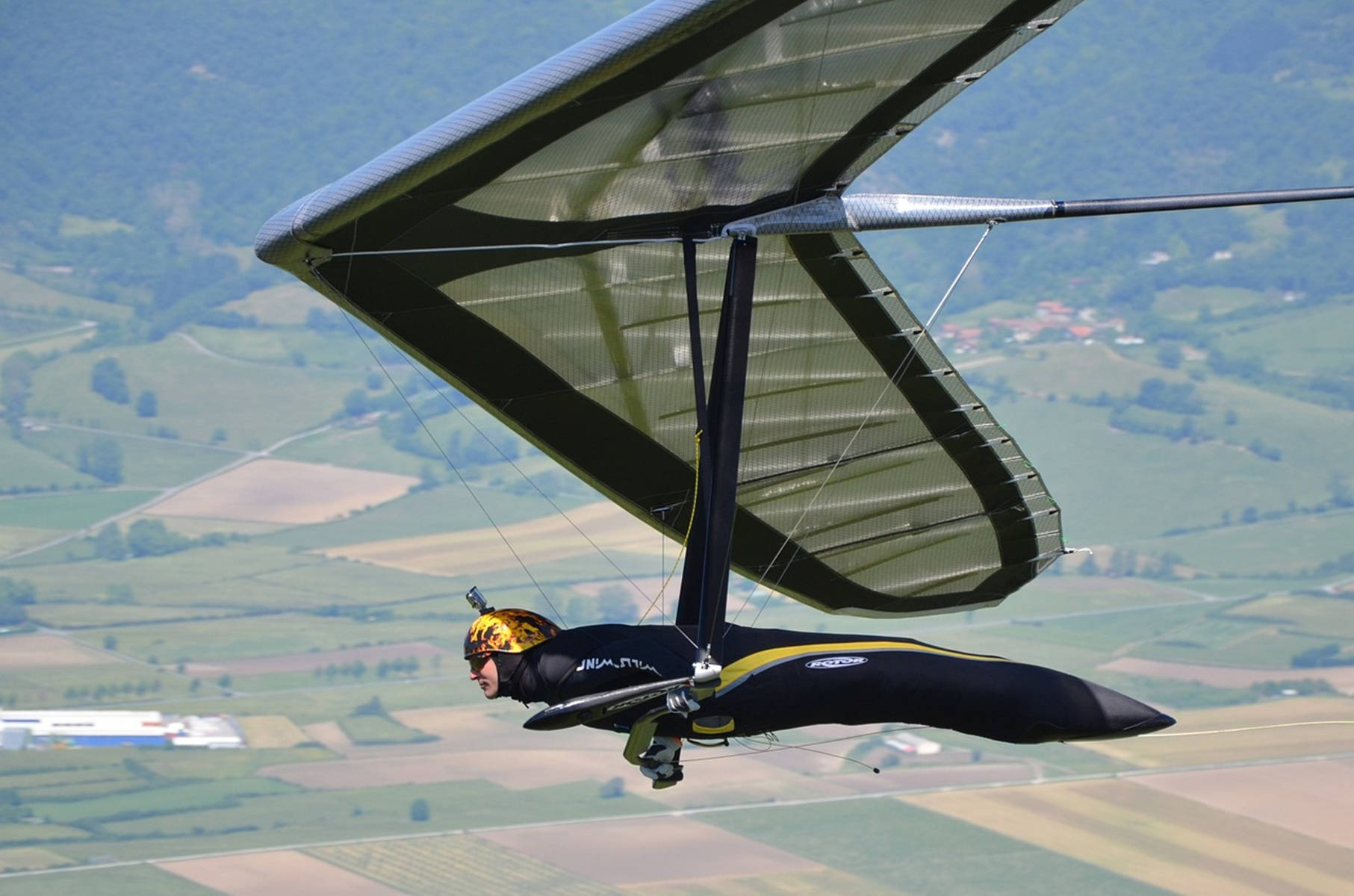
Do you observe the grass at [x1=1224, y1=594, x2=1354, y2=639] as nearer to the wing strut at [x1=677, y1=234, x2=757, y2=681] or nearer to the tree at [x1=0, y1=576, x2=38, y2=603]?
the tree at [x1=0, y1=576, x2=38, y2=603]

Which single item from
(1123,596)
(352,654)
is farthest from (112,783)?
(1123,596)

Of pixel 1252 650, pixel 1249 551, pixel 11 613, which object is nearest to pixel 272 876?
pixel 1252 650

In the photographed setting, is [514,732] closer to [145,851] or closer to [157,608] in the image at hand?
[145,851]

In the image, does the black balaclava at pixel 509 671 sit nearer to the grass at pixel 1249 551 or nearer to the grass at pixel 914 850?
the grass at pixel 914 850

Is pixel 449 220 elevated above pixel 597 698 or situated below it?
above

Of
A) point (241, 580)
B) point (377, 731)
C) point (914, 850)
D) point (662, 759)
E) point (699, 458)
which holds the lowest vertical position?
point (914, 850)

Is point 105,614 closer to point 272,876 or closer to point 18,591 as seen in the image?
point 18,591
